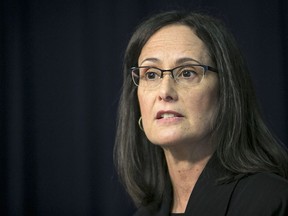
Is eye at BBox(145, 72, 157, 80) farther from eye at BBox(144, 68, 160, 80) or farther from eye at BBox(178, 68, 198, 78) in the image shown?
eye at BBox(178, 68, 198, 78)

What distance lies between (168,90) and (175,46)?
0.58ft

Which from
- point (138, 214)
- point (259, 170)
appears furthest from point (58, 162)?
point (259, 170)

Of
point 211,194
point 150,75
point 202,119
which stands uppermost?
point 150,75

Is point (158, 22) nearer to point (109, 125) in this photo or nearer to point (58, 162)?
point (109, 125)

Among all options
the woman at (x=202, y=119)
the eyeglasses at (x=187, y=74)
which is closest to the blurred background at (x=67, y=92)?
the woman at (x=202, y=119)

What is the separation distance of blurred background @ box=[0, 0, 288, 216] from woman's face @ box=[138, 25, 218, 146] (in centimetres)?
107

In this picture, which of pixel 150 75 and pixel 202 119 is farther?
pixel 150 75

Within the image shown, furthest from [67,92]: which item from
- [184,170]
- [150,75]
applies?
[184,170]

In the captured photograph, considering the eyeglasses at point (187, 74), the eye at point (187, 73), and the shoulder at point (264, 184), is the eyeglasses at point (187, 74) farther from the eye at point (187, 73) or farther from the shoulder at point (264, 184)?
the shoulder at point (264, 184)

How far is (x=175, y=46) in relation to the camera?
1521mm

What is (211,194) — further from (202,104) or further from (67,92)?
(67,92)

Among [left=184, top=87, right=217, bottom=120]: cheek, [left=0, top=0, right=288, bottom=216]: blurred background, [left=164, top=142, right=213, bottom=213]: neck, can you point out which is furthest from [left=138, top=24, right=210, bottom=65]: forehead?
[left=0, top=0, right=288, bottom=216]: blurred background

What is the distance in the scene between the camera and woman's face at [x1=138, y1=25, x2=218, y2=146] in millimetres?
1438

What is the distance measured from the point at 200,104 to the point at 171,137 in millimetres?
147
